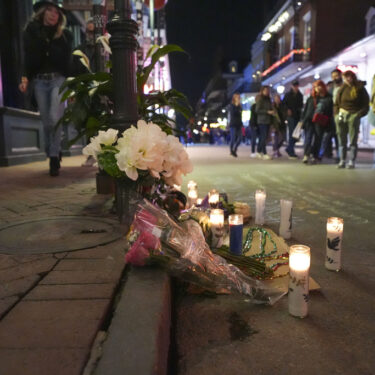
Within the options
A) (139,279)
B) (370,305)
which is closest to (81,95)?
(139,279)

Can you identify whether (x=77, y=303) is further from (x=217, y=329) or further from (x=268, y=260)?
(x=268, y=260)

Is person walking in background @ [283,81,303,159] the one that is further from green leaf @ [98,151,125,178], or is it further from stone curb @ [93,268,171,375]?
stone curb @ [93,268,171,375]

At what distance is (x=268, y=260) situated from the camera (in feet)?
8.43

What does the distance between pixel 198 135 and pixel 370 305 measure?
147 ft

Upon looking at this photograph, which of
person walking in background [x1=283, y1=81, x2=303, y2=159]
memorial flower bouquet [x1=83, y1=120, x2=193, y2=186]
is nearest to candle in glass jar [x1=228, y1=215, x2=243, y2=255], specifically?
memorial flower bouquet [x1=83, y1=120, x2=193, y2=186]

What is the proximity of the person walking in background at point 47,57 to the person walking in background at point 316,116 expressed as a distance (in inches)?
238

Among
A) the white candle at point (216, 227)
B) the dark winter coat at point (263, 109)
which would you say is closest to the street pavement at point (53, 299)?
the white candle at point (216, 227)

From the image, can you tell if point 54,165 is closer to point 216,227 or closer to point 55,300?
point 216,227

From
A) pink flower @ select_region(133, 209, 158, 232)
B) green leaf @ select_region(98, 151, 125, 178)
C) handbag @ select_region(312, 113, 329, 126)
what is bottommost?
pink flower @ select_region(133, 209, 158, 232)

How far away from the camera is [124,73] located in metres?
2.90

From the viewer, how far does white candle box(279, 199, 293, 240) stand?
3113 mm

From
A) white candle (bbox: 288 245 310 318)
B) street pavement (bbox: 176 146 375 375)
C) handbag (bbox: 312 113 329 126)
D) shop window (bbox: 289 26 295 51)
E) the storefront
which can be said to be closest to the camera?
street pavement (bbox: 176 146 375 375)

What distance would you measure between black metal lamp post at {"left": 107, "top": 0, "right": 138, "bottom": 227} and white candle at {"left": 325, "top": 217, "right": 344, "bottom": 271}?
138cm

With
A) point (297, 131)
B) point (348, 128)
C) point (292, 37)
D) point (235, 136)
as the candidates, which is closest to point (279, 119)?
point (297, 131)
